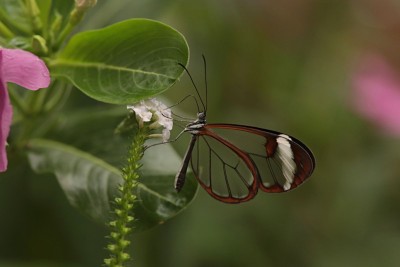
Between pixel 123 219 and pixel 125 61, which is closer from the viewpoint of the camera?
pixel 123 219

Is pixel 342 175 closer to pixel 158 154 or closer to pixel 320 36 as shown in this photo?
pixel 320 36

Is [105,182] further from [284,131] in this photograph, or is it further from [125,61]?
[284,131]

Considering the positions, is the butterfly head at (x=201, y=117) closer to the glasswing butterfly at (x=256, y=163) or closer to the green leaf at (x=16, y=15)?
the glasswing butterfly at (x=256, y=163)

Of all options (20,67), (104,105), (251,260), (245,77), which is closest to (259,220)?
(251,260)

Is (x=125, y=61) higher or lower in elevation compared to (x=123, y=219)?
higher

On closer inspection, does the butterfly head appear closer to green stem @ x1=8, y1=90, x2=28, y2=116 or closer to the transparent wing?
the transparent wing

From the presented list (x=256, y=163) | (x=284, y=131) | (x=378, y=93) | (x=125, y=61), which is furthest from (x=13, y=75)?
(x=378, y=93)

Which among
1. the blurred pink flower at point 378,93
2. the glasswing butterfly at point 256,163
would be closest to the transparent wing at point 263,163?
the glasswing butterfly at point 256,163
